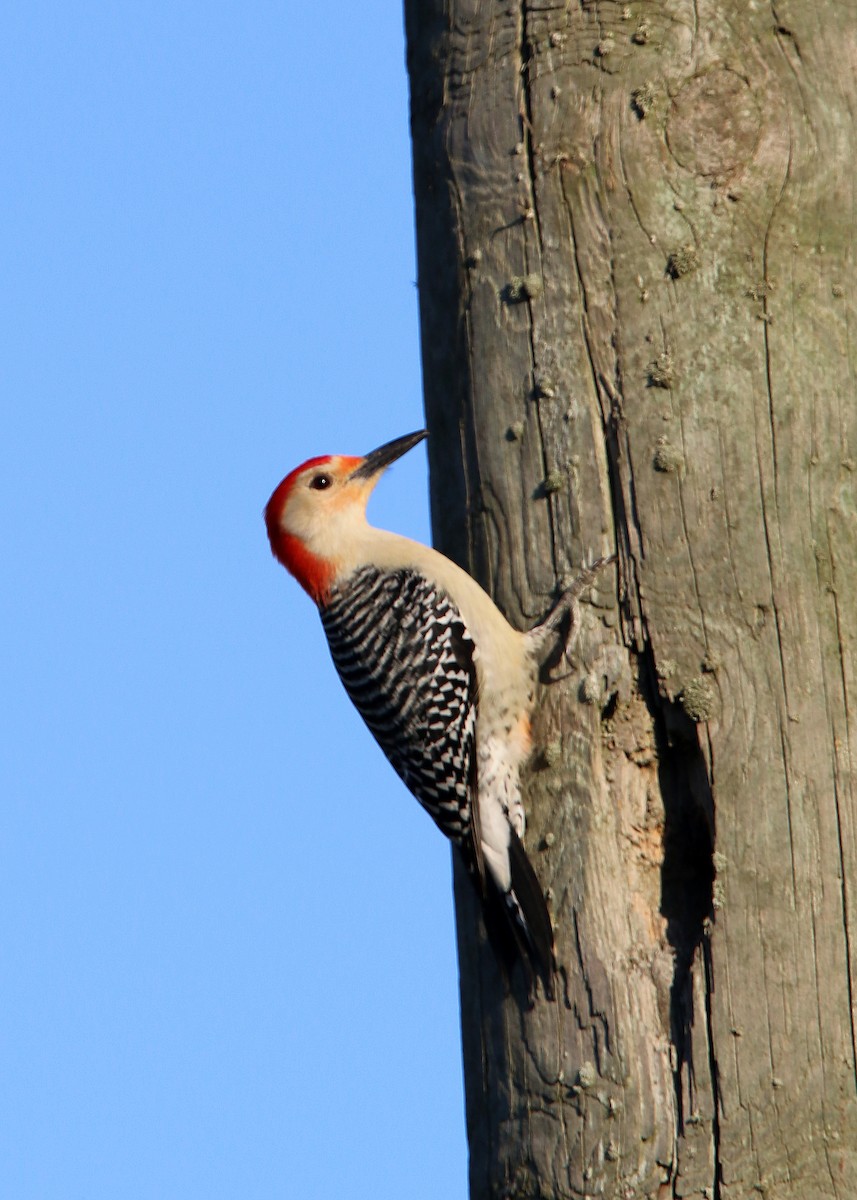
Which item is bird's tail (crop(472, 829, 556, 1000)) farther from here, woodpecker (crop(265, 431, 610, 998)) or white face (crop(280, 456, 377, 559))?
white face (crop(280, 456, 377, 559))

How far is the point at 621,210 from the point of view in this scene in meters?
3.74

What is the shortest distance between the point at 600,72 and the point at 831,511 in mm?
1219

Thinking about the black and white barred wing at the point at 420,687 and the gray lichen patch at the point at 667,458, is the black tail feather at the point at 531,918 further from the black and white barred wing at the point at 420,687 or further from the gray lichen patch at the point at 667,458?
the gray lichen patch at the point at 667,458

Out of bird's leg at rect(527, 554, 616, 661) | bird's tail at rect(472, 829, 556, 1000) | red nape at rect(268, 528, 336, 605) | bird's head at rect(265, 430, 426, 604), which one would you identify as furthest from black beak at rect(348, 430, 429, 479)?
bird's tail at rect(472, 829, 556, 1000)

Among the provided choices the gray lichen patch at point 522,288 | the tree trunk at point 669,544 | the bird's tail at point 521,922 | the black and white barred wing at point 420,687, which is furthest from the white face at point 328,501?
the bird's tail at point 521,922

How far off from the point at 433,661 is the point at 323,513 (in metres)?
0.92

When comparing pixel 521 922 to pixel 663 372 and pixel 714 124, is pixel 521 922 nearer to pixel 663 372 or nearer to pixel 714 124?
pixel 663 372

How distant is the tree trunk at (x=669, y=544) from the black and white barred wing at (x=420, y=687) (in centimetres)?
45

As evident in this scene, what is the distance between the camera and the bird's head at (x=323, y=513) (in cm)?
520

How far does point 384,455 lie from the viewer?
5.20 metres

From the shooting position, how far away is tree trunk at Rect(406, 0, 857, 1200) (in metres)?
3.35

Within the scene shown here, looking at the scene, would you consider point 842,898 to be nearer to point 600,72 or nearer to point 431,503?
point 431,503

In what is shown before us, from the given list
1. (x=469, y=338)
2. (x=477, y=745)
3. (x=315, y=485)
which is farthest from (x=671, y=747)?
(x=315, y=485)

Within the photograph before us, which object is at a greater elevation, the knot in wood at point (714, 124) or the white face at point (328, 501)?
the knot in wood at point (714, 124)
